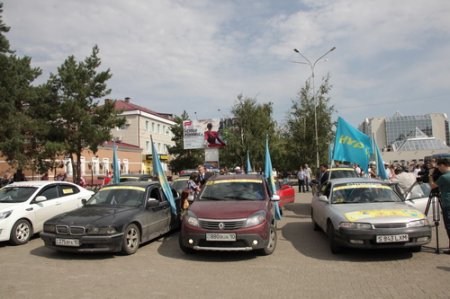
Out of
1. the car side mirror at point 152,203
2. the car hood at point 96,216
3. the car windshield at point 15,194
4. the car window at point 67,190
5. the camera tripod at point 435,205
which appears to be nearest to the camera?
the car hood at point 96,216

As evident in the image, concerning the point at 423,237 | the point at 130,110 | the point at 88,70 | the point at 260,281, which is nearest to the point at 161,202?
the point at 260,281

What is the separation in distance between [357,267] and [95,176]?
40369mm

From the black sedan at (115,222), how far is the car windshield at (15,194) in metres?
2.16

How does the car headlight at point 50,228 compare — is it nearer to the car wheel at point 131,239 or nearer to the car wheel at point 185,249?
the car wheel at point 131,239

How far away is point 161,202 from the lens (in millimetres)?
9883

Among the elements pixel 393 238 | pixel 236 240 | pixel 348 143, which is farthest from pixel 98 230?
pixel 348 143

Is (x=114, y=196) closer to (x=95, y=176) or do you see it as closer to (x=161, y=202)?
(x=161, y=202)

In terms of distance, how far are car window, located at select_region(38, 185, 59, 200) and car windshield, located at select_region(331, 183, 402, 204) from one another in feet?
24.1

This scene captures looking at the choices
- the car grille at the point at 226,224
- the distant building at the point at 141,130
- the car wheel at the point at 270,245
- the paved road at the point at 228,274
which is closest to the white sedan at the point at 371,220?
the paved road at the point at 228,274

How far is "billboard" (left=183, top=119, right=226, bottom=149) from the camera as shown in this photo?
108 ft

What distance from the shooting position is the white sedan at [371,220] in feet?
22.7

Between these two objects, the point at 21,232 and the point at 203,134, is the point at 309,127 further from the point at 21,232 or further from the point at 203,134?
the point at 21,232

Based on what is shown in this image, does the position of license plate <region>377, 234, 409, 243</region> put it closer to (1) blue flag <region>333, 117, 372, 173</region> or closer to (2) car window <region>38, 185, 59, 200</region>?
(1) blue flag <region>333, 117, 372, 173</region>

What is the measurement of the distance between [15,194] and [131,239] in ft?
13.9
